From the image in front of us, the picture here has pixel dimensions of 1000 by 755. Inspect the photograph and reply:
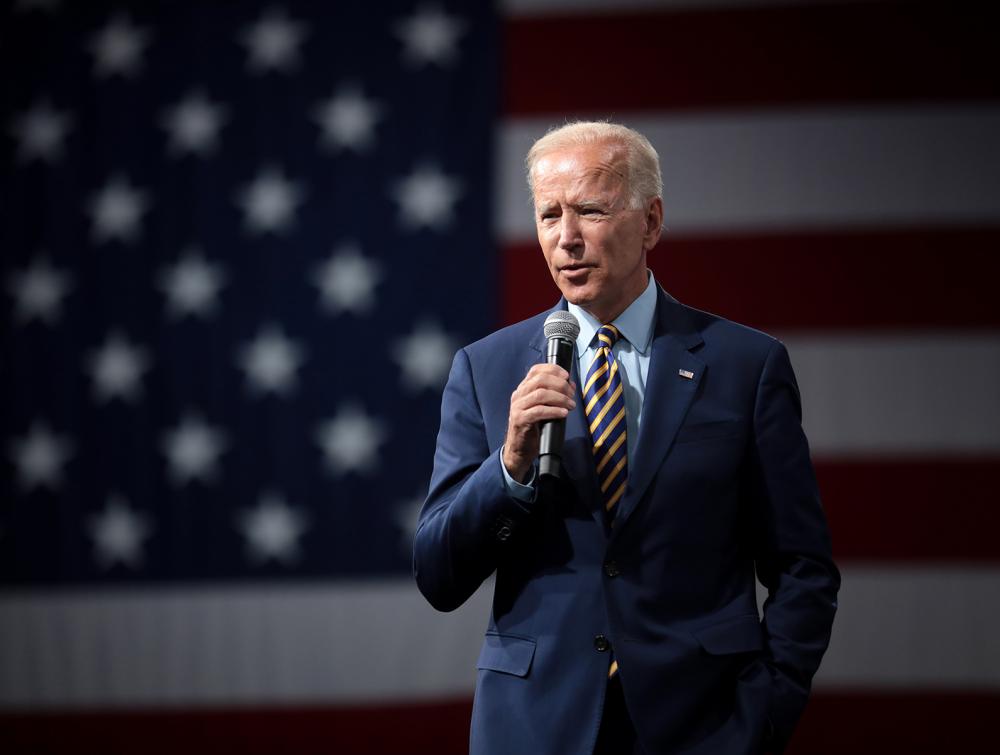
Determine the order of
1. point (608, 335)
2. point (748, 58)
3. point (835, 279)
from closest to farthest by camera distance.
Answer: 1. point (608, 335)
2. point (835, 279)
3. point (748, 58)

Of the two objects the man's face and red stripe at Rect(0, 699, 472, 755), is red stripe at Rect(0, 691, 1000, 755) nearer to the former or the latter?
red stripe at Rect(0, 699, 472, 755)

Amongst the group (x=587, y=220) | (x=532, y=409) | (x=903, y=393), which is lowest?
(x=903, y=393)

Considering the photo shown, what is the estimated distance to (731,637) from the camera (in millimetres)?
1332

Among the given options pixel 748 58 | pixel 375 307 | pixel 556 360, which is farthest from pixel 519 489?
pixel 748 58

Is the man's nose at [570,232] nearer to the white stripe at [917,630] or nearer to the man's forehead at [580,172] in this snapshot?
the man's forehead at [580,172]

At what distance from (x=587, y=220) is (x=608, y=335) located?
16cm

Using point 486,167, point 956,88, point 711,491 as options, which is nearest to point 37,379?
point 486,167

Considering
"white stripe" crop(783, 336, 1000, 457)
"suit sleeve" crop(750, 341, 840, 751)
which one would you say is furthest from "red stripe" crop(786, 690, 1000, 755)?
"suit sleeve" crop(750, 341, 840, 751)

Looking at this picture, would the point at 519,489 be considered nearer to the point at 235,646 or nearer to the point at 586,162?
the point at 586,162

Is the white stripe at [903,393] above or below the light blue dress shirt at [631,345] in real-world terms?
below

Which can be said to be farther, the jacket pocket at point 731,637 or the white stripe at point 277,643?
the white stripe at point 277,643

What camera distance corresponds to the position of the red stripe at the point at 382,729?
10.1ft

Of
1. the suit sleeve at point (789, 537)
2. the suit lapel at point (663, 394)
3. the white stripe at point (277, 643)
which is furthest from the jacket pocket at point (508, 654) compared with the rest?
the white stripe at point (277, 643)

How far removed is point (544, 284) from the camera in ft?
10.9
